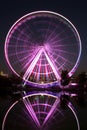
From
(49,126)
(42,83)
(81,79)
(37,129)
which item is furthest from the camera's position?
(81,79)

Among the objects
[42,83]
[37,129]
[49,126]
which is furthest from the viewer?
[42,83]

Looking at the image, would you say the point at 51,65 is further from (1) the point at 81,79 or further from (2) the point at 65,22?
(1) the point at 81,79

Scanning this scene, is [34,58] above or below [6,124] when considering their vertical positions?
above

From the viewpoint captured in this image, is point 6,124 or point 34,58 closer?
point 6,124

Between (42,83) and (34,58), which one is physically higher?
(34,58)

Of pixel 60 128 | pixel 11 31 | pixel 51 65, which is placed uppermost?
pixel 11 31

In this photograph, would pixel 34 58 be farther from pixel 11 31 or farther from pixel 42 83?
pixel 42 83

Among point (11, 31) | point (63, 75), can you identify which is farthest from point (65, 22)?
point (63, 75)

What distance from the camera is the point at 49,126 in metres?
12.3

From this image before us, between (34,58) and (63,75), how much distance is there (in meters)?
28.5

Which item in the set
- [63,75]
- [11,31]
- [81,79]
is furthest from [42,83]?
[81,79]

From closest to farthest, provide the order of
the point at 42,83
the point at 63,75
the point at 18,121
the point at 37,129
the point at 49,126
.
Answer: the point at 37,129 → the point at 49,126 → the point at 18,121 → the point at 42,83 → the point at 63,75

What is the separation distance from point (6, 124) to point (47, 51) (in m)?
30.2

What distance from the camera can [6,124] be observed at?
12.6 metres
